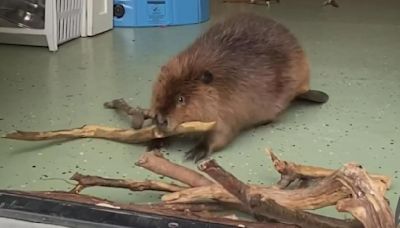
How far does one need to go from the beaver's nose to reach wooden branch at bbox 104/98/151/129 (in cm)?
9

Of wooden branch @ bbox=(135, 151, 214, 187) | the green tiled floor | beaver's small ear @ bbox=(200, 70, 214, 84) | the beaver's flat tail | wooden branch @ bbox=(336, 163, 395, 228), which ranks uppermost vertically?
beaver's small ear @ bbox=(200, 70, 214, 84)

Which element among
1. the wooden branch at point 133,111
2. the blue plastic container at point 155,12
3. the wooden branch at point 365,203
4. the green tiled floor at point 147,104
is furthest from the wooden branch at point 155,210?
the blue plastic container at point 155,12

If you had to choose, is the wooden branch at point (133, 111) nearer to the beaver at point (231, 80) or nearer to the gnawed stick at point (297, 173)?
the beaver at point (231, 80)

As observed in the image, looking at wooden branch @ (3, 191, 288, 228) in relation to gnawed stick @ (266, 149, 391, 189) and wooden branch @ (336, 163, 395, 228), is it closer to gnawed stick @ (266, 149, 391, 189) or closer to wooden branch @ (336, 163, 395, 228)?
wooden branch @ (336, 163, 395, 228)

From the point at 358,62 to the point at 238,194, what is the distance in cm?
158

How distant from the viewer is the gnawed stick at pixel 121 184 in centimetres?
138

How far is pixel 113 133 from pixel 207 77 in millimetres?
288

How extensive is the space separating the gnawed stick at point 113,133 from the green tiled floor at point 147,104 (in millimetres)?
23

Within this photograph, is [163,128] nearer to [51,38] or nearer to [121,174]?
[121,174]

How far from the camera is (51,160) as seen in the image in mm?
1608

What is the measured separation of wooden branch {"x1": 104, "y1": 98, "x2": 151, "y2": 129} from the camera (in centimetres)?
182

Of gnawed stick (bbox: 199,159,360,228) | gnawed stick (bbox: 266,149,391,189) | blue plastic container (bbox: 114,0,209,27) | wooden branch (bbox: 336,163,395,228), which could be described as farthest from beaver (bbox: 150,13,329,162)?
blue plastic container (bbox: 114,0,209,27)

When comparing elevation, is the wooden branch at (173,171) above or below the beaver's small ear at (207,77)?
below

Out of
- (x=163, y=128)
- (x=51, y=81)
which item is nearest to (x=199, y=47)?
(x=163, y=128)
